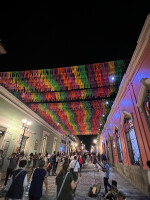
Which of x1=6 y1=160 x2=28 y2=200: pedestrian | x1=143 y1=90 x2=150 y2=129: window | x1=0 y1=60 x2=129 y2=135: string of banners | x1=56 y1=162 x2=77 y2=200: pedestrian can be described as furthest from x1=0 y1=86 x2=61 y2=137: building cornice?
x1=143 y1=90 x2=150 y2=129: window

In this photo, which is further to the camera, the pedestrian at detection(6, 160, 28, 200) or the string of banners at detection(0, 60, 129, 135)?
the string of banners at detection(0, 60, 129, 135)

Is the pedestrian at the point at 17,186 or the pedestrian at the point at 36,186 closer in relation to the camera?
the pedestrian at the point at 17,186

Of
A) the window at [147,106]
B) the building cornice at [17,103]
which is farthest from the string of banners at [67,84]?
the window at [147,106]

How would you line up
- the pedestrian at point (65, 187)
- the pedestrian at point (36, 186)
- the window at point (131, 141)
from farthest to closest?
the window at point (131, 141), the pedestrian at point (36, 186), the pedestrian at point (65, 187)

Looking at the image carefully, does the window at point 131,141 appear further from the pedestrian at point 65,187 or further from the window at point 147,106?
the pedestrian at point 65,187

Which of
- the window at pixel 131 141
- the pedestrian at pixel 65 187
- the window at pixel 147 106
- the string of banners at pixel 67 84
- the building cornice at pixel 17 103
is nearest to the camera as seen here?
the pedestrian at pixel 65 187

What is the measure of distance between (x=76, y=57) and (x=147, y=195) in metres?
7.63

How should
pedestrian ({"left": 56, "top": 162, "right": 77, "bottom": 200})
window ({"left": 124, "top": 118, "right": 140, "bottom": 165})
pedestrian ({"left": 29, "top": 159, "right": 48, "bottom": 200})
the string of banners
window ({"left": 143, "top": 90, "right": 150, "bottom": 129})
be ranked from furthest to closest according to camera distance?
1. window ({"left": 124, "top": 118, "right": 140, "bottom": 165})
2. the string of banners
3. window ({"left": 143, "top": 90, "right": 150, "bottom": 129})
4. pedestrian ({"left": 29, "top": 159, "right": 48, "bottom": 200})
5. pedestrian ({"left": 56, "top": 162, "right": 77, "bottom": 200})

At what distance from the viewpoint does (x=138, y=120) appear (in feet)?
19.1

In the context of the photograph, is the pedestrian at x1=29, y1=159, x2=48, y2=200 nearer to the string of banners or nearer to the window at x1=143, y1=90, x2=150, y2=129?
the window at x1=143, y1=90, x2=150, y2=129

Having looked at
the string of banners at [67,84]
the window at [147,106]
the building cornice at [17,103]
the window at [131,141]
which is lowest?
the window at [131,141]

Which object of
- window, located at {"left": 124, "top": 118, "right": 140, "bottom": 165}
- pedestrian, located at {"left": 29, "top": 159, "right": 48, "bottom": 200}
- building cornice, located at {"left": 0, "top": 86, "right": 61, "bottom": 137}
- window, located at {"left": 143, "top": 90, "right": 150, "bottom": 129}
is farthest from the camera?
building cornice, located at {"left": 0, "top": 86, "right": 61, "bottom": 137}

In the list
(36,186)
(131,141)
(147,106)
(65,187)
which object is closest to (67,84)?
(147,106)

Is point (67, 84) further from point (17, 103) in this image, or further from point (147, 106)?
point (17, 103)
